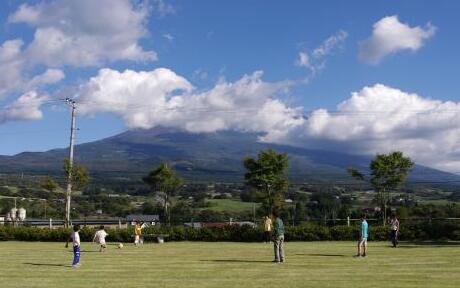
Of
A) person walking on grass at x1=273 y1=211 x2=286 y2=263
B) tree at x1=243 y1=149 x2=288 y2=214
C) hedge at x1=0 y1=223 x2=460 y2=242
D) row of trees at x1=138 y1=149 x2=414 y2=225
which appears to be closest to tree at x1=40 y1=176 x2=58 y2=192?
hedge at x1=0 y1=223 x2=460 y2=242

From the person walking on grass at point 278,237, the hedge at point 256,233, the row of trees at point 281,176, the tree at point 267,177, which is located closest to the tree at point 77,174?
the row of trees at point 281,176

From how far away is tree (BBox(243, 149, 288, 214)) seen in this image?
51.0 m

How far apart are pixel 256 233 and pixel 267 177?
9.05 meters

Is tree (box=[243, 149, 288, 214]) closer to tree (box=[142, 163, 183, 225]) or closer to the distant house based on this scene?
tree (box=[142, 163, 183, 225])

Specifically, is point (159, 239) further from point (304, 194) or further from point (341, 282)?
point (304, 194)

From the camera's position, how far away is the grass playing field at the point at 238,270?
18.0m

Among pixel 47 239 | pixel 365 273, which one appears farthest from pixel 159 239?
pixel 365 273

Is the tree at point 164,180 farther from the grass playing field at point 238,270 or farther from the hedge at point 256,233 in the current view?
the grass playing field at point 238,270

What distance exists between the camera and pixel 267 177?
51062 mm

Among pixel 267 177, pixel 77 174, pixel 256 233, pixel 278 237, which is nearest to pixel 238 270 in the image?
pixel 278 237

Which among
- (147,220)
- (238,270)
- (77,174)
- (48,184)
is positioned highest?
(77,174)

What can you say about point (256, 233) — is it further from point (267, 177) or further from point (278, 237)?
point (278, 237)

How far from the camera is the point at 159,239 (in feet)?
139

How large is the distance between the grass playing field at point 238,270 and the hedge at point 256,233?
1296cm
